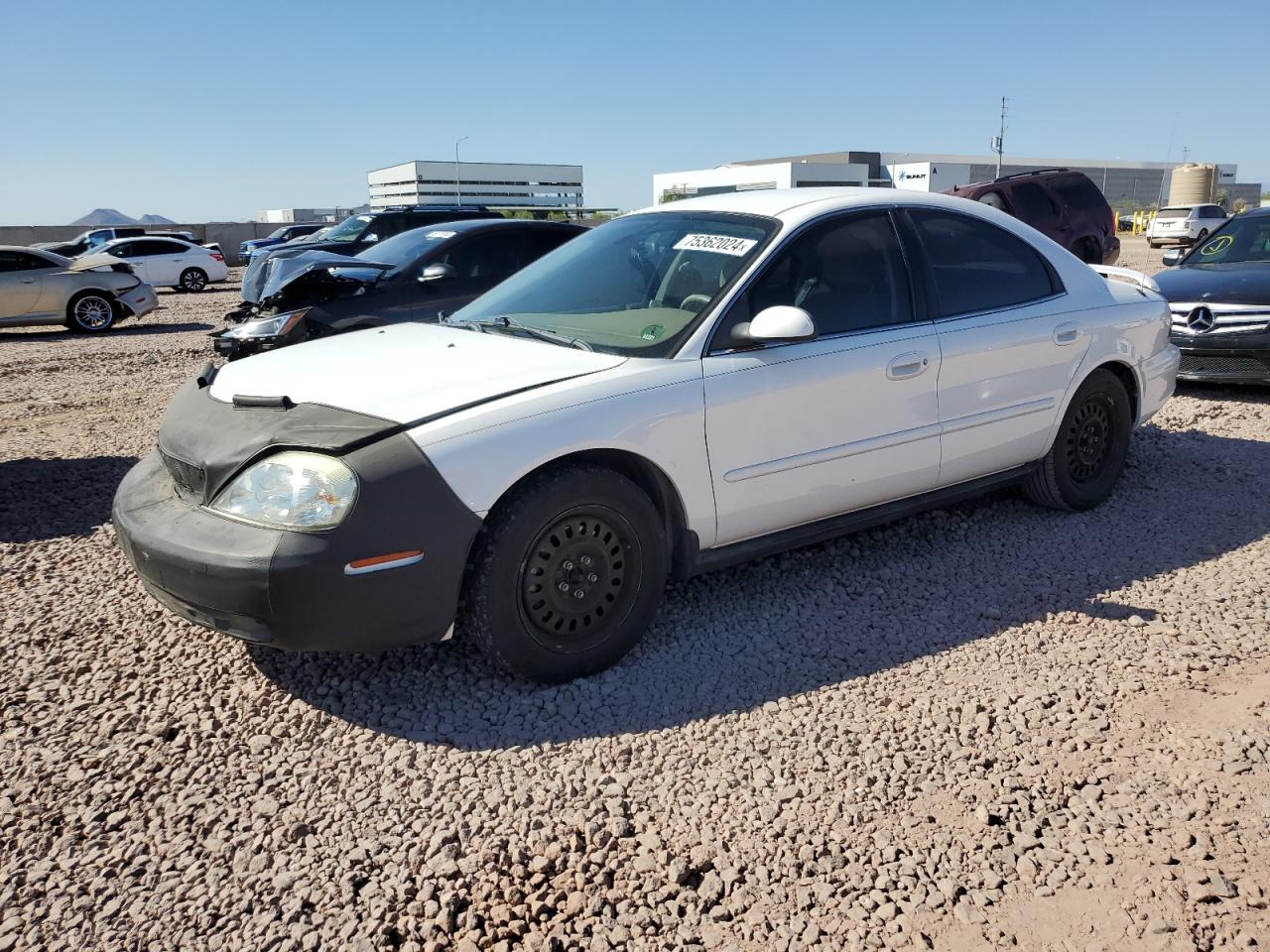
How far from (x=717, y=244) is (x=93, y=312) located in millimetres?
14596

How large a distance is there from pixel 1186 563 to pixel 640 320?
284 centimetres

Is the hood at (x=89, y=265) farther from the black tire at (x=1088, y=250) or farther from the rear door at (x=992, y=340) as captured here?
the black tire at (x=1088, y=250)

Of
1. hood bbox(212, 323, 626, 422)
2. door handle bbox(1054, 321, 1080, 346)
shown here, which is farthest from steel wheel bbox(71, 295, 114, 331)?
door handle bbox(1054, 321, 1080, 346)

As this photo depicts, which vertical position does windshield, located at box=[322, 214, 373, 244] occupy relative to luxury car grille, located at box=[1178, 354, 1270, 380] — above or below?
above

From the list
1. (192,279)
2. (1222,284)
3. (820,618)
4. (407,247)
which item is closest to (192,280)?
(192,279)

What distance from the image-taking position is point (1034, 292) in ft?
15.9

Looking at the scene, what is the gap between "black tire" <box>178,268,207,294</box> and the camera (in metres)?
25.1

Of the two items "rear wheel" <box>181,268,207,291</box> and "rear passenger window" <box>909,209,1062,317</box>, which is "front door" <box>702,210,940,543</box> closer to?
"rear passenger window" <box>909,209,1062,317</box>

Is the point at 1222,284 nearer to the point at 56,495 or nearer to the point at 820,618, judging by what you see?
the point at 820,618

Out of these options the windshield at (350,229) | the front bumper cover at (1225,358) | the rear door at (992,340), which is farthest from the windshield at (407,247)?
the front bumper cover at (1225,358)

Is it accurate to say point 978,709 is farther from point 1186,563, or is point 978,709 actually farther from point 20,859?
point 20,859

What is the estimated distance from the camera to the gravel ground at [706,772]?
8.04ft

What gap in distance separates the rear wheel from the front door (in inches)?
961

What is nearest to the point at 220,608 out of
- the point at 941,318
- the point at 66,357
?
the point at 941,318
